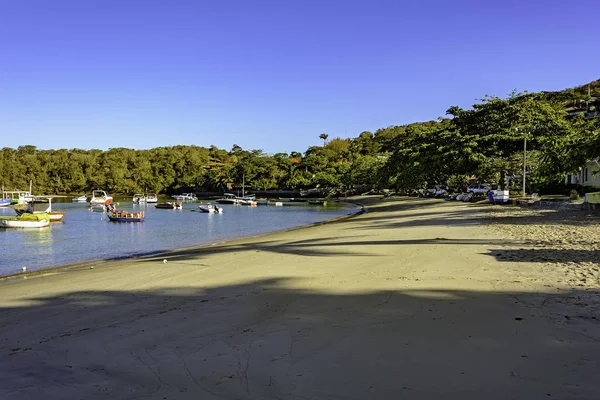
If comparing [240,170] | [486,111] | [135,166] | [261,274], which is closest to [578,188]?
[486,111]

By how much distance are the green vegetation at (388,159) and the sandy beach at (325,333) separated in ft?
47.2

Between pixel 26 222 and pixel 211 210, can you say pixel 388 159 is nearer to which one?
pixel 211 210

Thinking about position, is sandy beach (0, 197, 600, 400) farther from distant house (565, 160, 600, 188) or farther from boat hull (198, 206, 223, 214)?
boat hull (198, 206, 223, 214)

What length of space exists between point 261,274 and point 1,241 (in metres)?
25.9

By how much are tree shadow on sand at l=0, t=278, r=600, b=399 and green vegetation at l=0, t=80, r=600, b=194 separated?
16407mm

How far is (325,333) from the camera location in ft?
19.2

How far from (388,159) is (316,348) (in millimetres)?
60773

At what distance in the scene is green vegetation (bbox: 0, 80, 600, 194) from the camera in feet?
130

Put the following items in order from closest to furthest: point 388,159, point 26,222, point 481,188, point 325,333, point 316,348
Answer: point 316,348 → point 325,333 → point 26,222 → point 481,188 → point 388,159

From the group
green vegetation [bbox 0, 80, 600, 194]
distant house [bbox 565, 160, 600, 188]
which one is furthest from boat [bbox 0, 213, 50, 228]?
distant house [bbox 565, 160, 600, 188]

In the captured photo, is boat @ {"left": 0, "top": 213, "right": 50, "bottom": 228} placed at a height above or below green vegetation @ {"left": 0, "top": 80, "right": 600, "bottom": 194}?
below

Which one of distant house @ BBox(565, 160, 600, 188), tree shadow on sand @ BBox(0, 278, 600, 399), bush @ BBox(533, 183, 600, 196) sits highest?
distant house @ BBox(565, 160, 600, 188)

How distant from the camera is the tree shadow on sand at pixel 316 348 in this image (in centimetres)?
424

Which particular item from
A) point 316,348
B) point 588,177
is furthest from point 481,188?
point 316,348
